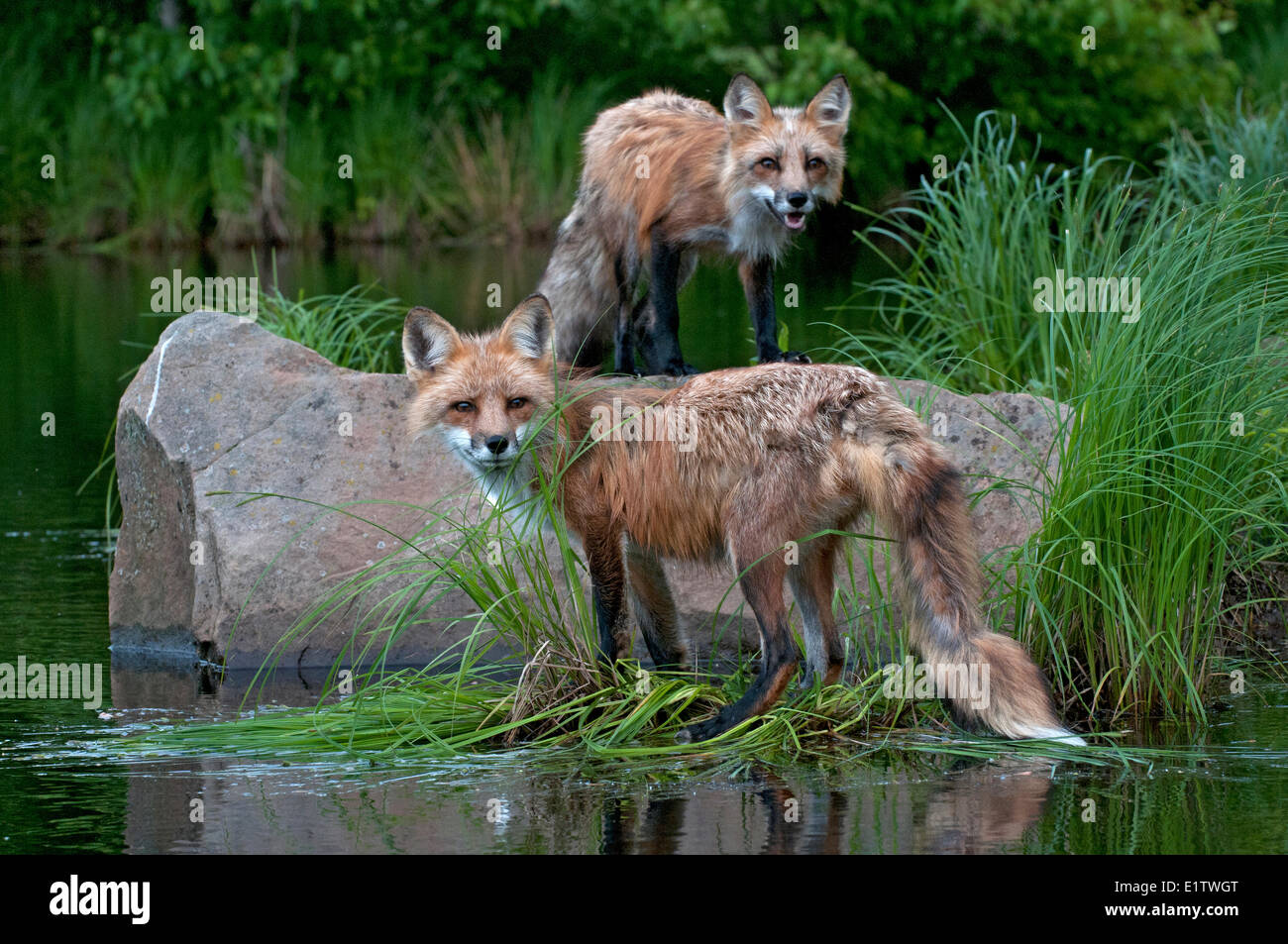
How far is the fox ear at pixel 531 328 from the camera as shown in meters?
6.67

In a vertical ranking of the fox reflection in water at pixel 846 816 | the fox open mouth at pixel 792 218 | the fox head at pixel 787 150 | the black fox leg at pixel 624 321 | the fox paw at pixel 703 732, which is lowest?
the fox reflection in water at pixel 846 816

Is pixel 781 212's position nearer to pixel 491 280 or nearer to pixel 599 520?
pixel 599 520

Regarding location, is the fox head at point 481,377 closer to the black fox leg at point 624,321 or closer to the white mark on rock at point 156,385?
the black fox leg at point 624,321

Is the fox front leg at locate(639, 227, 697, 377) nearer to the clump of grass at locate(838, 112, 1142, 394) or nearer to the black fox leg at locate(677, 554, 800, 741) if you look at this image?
the clump of grass at locate(838, 112, 1142, 394)

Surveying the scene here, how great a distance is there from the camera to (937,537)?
598 centimetres

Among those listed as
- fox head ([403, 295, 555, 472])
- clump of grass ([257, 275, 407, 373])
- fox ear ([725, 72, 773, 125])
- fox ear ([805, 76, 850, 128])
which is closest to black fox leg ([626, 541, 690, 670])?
fox head ([403, 295, 555, 472])

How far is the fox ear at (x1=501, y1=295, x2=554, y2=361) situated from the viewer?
6.67 metres

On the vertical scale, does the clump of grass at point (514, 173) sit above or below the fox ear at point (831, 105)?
above

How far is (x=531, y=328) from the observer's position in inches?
265

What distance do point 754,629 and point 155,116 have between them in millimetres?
20690

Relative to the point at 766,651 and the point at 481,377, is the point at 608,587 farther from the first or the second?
the point at 481,377

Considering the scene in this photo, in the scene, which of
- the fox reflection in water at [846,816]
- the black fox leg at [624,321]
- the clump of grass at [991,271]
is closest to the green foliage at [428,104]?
the clump of grass at [991,271]
